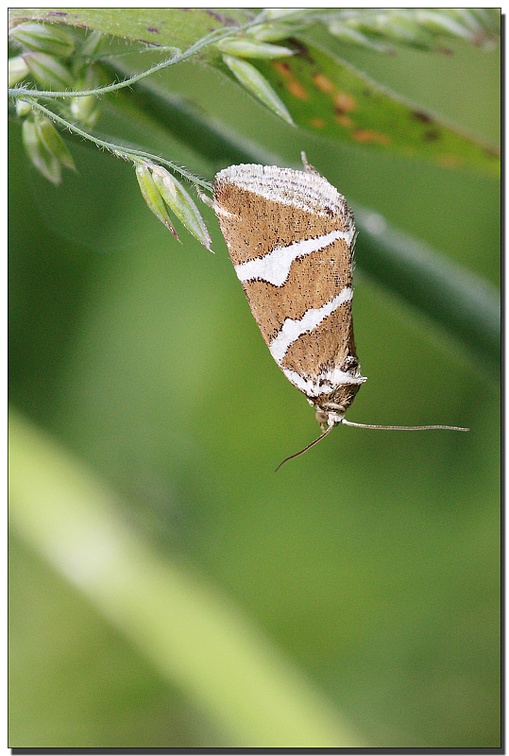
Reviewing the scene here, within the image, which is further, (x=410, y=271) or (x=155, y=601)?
(x=155, y=601)

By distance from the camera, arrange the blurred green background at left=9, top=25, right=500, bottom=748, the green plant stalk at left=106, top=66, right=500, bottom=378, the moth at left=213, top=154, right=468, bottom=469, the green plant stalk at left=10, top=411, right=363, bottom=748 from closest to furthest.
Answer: the moth at left=213, top=154, right=468, bottom=469 < the green plant stalk at left=106, top=66, right=500, bottom=378 < the green plant stalk at left=10, top=411, right=363, bottom=748 < the blurred green background at left=9, top=25, right=500, bottom=748

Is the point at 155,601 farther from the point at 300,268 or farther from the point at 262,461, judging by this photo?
the point at 300,268

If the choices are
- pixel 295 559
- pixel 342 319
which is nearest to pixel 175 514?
pixel 295 559

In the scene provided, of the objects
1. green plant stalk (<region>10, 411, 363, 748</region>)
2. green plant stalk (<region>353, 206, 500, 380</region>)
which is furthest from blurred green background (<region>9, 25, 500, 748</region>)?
green plant stalk (<region>353, 206, 500, 380</region>)

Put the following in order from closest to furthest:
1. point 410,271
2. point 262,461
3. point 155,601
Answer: point 410,271 → point 155,601 → point 262,461

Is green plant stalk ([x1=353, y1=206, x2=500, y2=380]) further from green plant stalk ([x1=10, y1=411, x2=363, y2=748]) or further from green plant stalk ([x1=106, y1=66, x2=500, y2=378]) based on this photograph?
green plant stalk ([x1=10, y1=411, x2=363, y2=748])

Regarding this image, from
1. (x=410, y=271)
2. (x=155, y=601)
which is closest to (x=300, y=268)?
(x=410, y=271)

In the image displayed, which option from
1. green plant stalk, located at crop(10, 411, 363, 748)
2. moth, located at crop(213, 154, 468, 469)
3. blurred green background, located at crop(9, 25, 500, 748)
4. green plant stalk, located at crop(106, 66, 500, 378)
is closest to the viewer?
moth, located at crop(213, 154, 468, 469)
